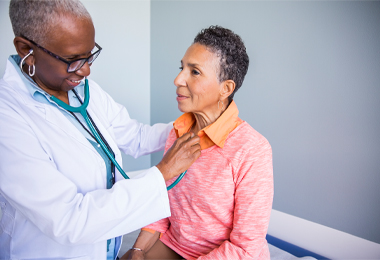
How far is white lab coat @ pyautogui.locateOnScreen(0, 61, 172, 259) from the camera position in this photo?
0.80m

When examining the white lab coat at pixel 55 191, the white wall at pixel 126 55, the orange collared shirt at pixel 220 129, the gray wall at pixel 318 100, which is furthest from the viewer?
the white wall at pixel 126 55

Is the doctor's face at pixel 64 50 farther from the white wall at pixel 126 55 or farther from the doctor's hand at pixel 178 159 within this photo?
the white wall at pixel 126 55

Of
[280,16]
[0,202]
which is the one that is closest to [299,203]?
[280,16]

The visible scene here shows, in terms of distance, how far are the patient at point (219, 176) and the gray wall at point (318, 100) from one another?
1.95 ft

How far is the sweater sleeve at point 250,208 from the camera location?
3.11 feet

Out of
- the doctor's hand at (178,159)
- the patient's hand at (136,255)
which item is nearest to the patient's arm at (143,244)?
the patient's hand at (136,255)

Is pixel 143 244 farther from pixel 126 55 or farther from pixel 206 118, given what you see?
pixel 126 55

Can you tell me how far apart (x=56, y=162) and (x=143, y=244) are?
0.54 m

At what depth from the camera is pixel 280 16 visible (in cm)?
161

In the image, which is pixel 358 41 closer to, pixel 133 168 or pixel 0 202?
pixel 0 202

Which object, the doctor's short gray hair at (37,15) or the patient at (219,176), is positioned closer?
the doctor's short gray hair at (37,15)

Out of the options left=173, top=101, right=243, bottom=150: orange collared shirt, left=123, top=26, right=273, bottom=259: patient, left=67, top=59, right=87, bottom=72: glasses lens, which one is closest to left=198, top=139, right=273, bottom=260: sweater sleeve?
left=123, top=26, right=273, bottom=259: patient

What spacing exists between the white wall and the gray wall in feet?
2.80

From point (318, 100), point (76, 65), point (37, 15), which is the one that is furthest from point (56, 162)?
point (318, 100)
